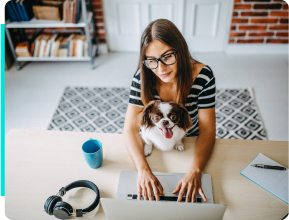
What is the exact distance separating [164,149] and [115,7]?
2.53 meters

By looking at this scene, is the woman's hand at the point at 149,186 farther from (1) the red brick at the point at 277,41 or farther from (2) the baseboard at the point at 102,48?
(1) the red brick at the point at 277,41

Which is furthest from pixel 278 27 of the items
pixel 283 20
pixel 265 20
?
pixel 265 20

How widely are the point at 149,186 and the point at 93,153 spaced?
252 millimetres

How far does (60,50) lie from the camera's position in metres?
2.96

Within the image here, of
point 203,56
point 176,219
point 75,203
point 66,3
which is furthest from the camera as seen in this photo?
point 203,56

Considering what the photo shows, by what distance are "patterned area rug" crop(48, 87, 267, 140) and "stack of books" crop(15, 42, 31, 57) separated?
2.59 ft

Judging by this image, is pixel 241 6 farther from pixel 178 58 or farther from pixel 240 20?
pixel 178 58

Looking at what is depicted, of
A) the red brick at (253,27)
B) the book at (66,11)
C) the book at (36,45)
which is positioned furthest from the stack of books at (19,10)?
the red brick at (253,27)

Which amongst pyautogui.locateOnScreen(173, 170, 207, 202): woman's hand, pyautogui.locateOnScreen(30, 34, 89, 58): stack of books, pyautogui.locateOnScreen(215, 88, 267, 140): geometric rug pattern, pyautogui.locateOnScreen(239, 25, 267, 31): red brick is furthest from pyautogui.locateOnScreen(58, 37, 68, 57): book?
pyautogui.locateOnScreen(173, 170, 207, 202): woman's hand

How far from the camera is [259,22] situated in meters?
2.90

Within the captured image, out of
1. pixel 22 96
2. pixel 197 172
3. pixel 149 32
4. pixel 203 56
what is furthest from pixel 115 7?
pixel 197 172

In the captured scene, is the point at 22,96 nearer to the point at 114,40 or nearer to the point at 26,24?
the point at 26,24

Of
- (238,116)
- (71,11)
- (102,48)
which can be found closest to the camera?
(238,116)

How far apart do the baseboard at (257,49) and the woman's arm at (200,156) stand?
2.38 m
